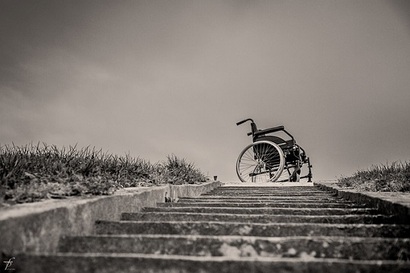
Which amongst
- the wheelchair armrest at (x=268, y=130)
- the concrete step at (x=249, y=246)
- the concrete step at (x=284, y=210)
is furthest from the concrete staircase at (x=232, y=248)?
the wheelchair armrest at (x=268, y=130)

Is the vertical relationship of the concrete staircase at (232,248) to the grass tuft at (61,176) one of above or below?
below

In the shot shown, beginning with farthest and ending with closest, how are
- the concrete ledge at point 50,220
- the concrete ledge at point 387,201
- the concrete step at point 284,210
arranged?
the concrete step at point 284,210
the concrete ledge at point 387,201
the concrete ledge at point 50,220

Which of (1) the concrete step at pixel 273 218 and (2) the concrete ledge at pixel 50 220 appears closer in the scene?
(2) the concrete ledge at pixel 50 220

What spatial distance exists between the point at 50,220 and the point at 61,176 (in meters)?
1.11

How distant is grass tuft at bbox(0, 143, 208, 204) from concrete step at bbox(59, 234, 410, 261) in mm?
567

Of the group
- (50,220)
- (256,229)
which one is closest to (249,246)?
(256,229)

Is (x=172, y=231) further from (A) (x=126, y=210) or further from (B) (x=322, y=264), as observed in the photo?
(B) (x=322, y=264)

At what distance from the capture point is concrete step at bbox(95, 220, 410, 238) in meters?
1.78

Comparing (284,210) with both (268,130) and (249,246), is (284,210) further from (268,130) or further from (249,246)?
(268,130)

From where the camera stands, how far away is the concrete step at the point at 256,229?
1781 mm

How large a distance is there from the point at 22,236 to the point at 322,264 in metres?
1.27

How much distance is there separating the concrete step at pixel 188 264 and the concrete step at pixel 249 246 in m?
0.23

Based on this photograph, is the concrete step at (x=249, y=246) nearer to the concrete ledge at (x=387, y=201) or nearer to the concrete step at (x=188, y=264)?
the concrete step at (x=188, y=264)

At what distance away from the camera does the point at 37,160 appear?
2.84 metres
